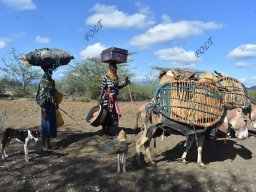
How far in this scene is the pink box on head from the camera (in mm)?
9320

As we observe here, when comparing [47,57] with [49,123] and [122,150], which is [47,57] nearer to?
[49,123]

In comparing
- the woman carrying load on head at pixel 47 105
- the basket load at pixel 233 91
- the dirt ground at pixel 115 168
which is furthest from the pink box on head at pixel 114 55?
the basket load at pixel 233 91

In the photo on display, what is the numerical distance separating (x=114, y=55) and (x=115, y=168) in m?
3.04

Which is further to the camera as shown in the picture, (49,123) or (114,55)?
(114,55)

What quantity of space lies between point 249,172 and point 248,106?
163 cm

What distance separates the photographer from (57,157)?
803 centimetres

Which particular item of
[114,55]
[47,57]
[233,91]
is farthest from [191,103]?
[47,57]

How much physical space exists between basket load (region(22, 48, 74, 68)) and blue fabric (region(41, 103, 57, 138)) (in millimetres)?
860

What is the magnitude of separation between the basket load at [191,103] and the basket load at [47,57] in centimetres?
250

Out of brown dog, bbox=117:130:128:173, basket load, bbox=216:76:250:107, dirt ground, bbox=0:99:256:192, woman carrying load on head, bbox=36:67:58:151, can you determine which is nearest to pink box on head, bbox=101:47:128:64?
A: woman carrying load on head, bbox=36:67:58:151

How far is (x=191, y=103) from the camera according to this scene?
7133 millimetres

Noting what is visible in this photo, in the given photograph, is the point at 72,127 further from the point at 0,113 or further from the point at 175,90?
the point at 175,90

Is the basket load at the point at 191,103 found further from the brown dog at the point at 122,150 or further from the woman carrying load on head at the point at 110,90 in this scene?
the woman carrying load on head at the point at 110,90

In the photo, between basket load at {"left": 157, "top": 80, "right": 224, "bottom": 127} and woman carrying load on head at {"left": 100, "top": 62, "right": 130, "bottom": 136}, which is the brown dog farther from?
woman carrying load on head at {"left": 100, "top": 62, "right": 130, "bottom": 136}
